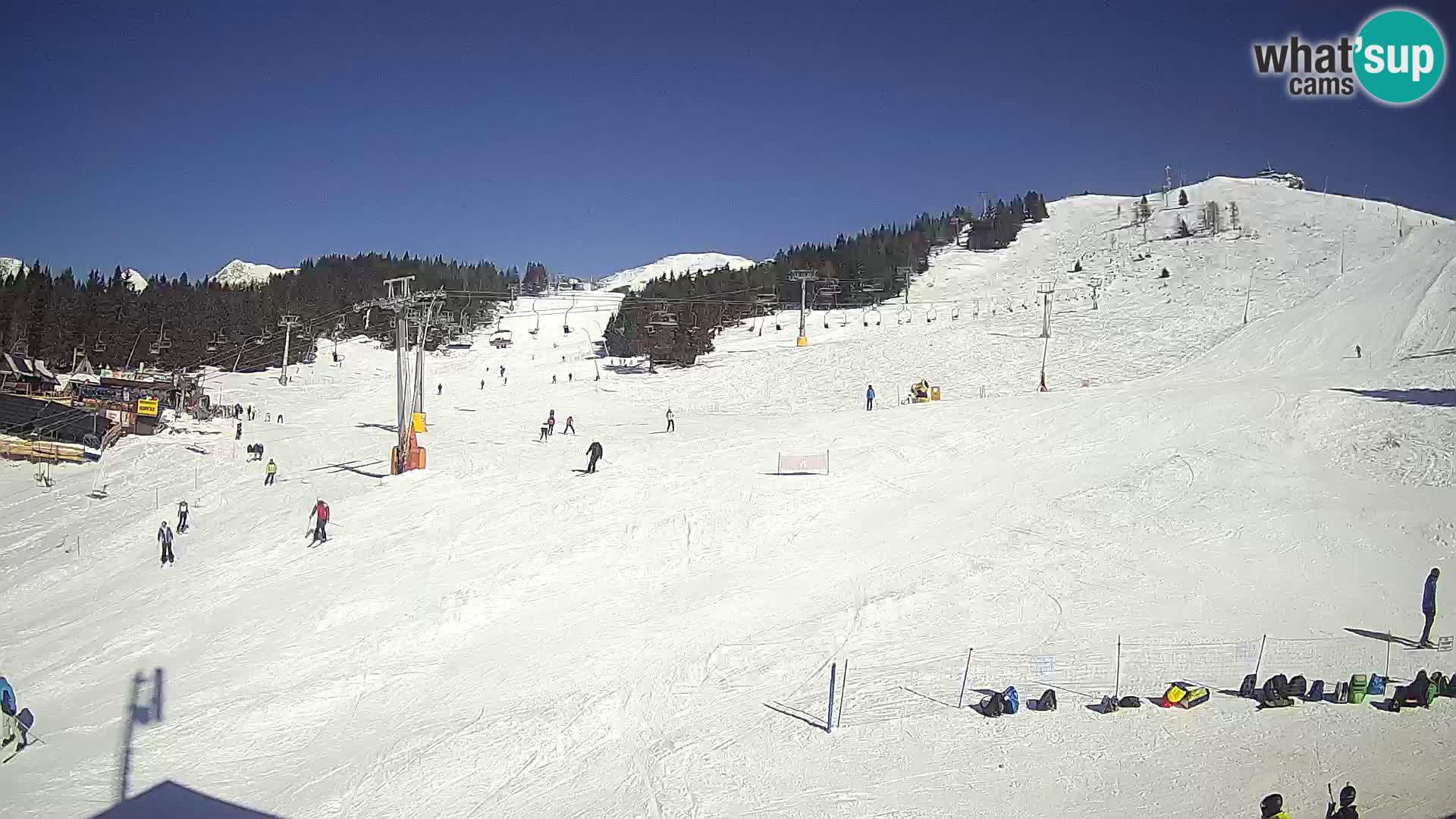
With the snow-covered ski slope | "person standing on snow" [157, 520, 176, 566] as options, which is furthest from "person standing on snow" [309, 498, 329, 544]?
"person standing on snow" [157, 520, 176, 566]

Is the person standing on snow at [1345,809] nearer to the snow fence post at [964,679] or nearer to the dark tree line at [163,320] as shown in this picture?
the snow fence post at [964,679]

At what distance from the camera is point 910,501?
2136 cm

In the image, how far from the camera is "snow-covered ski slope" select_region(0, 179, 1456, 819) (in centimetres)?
1005

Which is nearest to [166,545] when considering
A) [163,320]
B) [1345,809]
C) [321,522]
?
[321,522]

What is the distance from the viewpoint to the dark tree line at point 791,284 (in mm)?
64062

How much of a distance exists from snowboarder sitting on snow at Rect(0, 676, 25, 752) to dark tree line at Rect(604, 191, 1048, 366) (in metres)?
50.2

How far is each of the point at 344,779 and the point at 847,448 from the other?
1813 centimetres

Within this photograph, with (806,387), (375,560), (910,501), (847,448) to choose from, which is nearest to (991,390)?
(806,387)

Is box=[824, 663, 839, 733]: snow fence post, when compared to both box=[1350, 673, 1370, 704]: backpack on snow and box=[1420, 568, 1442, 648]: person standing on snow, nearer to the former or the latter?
box=[1350, 673, 1370, 704]: backpack on snow

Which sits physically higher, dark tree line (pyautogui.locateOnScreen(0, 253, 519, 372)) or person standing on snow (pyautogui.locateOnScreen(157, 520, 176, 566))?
dark tree line (pyautogui.locateOnScreen(0, 253, 519, 372))

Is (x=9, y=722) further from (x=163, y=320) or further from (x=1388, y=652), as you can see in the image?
(x=163, y=320)

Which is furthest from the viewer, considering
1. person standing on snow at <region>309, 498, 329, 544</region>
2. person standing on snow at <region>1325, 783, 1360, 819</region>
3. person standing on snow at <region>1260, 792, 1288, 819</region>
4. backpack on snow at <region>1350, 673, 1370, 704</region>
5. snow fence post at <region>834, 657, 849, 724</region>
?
person standing on snow at <region>309, 498, 329, 544</region>

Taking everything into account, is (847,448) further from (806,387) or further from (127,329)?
(127,329)

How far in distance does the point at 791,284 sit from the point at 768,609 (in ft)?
279
